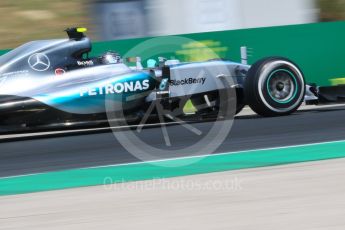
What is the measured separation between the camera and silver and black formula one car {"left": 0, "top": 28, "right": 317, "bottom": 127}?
750cm

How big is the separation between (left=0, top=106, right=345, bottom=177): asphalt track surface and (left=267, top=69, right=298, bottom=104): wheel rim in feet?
0.85

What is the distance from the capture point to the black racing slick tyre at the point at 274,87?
8.26m

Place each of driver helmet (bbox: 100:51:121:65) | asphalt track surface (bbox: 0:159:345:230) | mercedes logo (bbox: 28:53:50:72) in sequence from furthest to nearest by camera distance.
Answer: driver helmet (bbox: 100:51:121:65)
mercedes logo (bbox: 28:53:50:72)
asphalt track surface (bbox: 0:159:345:230)

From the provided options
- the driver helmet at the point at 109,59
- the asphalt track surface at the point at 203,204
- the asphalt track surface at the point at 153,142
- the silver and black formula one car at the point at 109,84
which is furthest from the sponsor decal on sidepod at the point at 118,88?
the asphalt track surface at the point at 203,204

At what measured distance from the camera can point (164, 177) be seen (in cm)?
546

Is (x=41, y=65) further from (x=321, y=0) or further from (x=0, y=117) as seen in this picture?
(x=321, y=0)

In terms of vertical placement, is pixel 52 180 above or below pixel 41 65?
below

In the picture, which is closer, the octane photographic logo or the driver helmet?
the octane photographic logo

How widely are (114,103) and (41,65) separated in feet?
3.01

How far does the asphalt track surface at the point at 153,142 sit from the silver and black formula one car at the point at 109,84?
0.28 m

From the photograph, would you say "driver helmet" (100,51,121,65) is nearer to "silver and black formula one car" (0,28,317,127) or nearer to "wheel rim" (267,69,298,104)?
"silver and black formula one car" (0,28,317,127)

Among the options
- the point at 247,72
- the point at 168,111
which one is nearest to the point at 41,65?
the point at 168,111

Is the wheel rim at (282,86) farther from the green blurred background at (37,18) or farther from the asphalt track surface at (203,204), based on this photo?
the green blurred background at (37,18)

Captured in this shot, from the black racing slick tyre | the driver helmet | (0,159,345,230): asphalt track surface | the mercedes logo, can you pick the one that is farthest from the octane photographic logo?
(0,159,345,230): asphalt track surface
